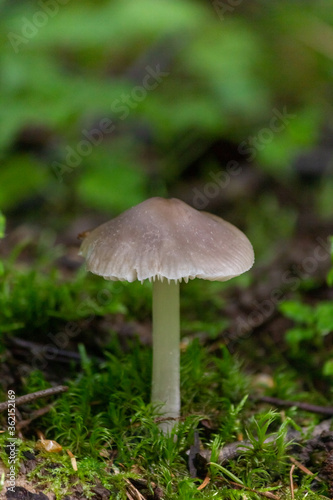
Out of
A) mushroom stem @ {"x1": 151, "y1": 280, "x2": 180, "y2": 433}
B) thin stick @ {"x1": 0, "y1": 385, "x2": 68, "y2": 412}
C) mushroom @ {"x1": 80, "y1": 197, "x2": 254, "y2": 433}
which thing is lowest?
thin stick @ {"x1": 0, "y1": 385, "x2": 68, "y2": 412}

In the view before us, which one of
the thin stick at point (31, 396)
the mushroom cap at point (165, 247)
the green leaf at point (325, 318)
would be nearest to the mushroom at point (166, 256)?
the mushroom cap at point (165, 247)

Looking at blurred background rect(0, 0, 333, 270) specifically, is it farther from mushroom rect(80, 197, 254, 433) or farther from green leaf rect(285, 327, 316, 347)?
mushroom rect(80, 197, 254, 433)

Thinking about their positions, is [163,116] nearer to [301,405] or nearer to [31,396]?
[301,405]

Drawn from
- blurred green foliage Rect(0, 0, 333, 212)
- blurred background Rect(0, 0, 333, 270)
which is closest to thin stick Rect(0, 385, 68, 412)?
blurred background Rect(0, 0, 333, 270)

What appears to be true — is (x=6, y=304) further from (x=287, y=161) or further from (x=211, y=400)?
(x=287, y=161)

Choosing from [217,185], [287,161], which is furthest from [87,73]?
[287,161]

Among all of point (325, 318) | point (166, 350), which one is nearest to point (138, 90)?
point (325, 318)
